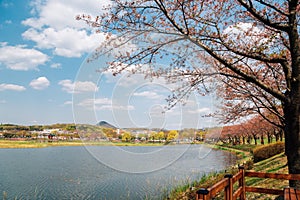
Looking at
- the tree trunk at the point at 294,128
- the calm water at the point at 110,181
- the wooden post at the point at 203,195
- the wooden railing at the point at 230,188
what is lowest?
the calm water at the point at 110,181

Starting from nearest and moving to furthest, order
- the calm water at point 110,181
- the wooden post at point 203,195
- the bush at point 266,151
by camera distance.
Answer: the wooden post at point 203,195, the calm water at point 110,181, the bush at point 266,151

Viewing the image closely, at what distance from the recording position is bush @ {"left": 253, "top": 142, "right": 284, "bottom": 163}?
617 inches

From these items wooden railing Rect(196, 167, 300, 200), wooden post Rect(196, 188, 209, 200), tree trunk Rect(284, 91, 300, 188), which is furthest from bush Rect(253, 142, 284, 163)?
wooden post Rect(196, 188, 209, 200)

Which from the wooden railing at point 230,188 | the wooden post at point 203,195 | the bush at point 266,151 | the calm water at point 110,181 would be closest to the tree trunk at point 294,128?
the wooden railing at point 230,188

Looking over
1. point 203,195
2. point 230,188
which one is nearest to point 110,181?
point 230,188

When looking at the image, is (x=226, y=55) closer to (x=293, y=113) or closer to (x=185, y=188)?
(x=293, y=113)

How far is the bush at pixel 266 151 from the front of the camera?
1566 centimetres

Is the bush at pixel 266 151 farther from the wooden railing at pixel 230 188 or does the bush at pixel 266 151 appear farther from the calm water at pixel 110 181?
the wooden railing at pixel 230 188

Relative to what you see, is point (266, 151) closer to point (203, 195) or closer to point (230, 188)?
point (230, 188)

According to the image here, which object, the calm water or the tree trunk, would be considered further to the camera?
the calm water

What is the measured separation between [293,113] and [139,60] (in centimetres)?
305

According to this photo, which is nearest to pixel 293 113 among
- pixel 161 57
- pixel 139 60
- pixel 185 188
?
pixel 161 57

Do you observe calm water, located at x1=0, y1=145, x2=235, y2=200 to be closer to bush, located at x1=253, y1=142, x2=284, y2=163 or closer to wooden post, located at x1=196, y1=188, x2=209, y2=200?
bush, located at x1=253, y1=142, x2=284, y2=163

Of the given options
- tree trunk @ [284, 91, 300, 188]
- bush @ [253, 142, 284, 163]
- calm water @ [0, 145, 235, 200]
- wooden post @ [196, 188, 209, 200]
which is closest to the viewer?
wooden post @ [196, 188, 209, 200]
